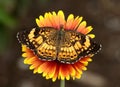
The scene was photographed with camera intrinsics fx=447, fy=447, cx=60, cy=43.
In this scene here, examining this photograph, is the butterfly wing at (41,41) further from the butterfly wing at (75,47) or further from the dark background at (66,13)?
the dark background at (66,13)

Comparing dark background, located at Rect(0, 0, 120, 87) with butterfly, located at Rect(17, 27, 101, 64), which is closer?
butterfly, located at Rect(17, 27, 101, 64)

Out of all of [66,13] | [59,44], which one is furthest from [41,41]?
[66,13]

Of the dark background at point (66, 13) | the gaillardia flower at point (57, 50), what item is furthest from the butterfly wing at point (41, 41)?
the dark background at point (66, 13)

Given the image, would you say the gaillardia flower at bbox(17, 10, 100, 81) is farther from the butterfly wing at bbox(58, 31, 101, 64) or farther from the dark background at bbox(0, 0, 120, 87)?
the dark background at bbox(0, 0, 120, 87)

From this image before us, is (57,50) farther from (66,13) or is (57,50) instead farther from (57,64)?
(66,13)

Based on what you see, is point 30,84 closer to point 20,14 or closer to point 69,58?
point 20,14

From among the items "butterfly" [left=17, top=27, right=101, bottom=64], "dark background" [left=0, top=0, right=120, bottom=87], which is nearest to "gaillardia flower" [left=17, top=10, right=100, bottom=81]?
"butterfly" [left=17, top=27, right=101, bottom=64]

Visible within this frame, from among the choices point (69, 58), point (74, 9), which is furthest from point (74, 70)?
point (74, 9)
